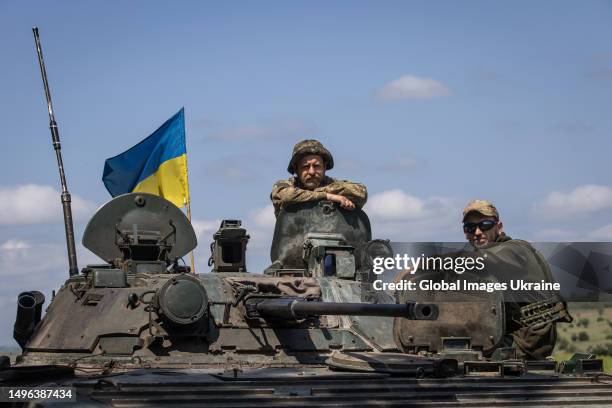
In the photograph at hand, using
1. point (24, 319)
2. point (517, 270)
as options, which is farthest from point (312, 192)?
point (24, 319)

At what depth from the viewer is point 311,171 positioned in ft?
55.7

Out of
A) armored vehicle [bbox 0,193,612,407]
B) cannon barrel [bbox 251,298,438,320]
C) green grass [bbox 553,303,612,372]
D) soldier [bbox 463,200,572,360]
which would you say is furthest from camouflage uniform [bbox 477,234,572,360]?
green grass [bbox 553,303,612,372]

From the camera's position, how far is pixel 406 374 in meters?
12.1

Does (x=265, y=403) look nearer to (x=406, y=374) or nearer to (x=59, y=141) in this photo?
(x=406, y=374)

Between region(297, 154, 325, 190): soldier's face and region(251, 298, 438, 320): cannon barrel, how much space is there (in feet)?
11.5

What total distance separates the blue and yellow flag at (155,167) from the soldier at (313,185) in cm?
561

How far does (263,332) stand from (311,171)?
373cm

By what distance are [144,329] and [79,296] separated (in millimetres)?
1449

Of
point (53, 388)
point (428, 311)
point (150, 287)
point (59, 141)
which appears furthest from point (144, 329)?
point (59, 141)

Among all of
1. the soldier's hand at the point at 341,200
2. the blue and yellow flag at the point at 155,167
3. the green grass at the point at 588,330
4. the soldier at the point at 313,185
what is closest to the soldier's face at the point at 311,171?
the soldier at the point at 313,185

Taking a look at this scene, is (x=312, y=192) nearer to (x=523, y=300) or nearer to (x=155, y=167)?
(x=523, y=300)

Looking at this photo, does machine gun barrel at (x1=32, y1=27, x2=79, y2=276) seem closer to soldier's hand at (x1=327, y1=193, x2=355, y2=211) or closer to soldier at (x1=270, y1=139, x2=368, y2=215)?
soldier at (x1=270, y1=139, x2=368, y2=215)

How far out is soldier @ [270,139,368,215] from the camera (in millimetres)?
16641

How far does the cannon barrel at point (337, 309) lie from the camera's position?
11211 millimetres
